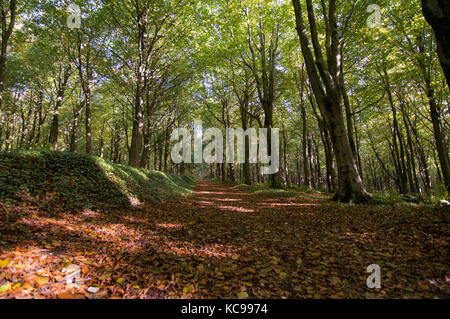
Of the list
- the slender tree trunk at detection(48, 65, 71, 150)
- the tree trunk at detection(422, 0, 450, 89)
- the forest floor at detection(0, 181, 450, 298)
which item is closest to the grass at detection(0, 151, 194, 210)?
the forest floor at detection(0, 181, 450, 298)

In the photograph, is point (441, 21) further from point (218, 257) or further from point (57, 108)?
point (57, 108)

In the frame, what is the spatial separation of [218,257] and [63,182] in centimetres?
556

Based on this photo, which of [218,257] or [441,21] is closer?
[441,21]

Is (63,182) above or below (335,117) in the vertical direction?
below

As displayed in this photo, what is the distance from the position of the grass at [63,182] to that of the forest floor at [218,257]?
1.91ft

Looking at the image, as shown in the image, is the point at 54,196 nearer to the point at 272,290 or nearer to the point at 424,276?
the point at 272,290

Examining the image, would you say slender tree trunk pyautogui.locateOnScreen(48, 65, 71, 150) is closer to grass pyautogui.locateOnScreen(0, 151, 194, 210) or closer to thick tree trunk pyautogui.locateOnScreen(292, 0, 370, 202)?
grass pyautogui.locateOnScreen(0, 151, 194, 210)

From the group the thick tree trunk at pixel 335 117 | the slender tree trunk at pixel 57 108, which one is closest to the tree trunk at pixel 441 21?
the thick tree trunk at pixel 335 117

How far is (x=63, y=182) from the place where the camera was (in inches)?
239

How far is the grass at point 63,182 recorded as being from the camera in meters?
5.11

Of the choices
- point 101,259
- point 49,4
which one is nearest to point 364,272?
point 101,259

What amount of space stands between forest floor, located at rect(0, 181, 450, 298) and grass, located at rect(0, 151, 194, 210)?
58 cm

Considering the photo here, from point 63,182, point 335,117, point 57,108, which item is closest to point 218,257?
point 63,182
